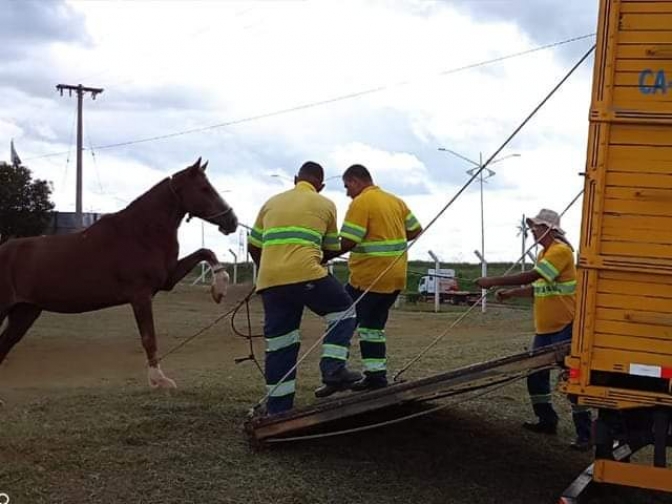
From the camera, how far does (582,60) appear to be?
6.17 m

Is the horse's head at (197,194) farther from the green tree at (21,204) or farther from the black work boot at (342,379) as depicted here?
the green tree at (21,204)

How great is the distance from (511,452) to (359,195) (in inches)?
96.8

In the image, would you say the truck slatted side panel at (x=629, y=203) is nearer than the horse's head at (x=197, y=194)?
Yes

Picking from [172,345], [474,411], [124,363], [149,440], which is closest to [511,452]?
[474,411]

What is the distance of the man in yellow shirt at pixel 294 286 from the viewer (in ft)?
22.8

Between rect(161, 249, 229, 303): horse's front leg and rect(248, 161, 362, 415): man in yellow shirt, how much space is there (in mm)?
2029

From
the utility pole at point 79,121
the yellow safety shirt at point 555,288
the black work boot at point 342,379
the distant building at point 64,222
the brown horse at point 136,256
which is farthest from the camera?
the utility pole at point 79,121

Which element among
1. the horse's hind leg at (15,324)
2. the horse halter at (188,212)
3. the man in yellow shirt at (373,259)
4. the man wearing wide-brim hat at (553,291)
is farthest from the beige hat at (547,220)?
the horse's hind leg at (15,324)

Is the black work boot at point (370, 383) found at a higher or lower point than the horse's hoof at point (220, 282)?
lower

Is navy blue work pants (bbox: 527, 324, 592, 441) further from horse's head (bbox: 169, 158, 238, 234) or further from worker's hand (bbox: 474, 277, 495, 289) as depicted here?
horse's head (bbox: 169, 158, 238, 234)

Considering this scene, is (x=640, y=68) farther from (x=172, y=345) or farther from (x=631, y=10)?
(x=172, y=345)

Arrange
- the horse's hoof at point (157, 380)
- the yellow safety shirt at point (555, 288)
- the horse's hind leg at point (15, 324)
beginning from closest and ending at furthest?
the yellow safety shirt at point (555, 288)
the horse's hoof at point (157, 380)
the horse's hind leg at point (15, 324)

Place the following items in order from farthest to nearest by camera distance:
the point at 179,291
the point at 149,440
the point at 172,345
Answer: the point at 179,291, the point at 172,345, the point at 149,440

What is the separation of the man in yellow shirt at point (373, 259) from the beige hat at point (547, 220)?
3.59 feet
